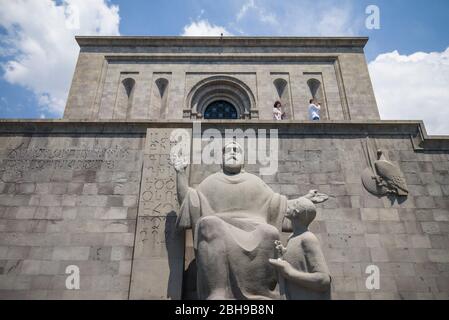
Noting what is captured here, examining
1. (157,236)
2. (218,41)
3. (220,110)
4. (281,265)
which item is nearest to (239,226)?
(281,265)

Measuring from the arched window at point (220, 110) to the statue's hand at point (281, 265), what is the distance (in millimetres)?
15175

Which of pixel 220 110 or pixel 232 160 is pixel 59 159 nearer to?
pixel 232 160

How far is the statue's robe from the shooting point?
4.77 m

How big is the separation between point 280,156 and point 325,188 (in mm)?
1284

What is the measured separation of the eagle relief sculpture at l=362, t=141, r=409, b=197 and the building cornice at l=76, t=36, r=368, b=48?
15.1m

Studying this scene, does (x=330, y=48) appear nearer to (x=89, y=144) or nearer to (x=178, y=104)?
(x=178, y=104)

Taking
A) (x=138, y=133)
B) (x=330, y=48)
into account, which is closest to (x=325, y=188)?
(x=138, y=133)

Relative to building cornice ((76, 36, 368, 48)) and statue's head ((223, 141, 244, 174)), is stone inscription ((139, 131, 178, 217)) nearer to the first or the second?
statue's head ((223, 141, 244, 174))

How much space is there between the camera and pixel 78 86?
1903cm

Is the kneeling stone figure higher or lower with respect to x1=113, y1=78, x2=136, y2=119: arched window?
lower

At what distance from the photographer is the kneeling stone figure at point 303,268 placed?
174 inches

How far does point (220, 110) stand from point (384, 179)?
522 inches

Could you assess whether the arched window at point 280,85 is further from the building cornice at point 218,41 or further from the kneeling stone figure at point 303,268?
the kneeling stone figure at point 303,268

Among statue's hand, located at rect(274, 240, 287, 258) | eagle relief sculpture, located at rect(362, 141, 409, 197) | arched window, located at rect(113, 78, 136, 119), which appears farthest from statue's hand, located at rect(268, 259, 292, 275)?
arched window, located at rect(113, 78, 136, 119)
